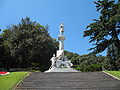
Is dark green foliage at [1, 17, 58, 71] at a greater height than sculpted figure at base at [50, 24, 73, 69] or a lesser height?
greater

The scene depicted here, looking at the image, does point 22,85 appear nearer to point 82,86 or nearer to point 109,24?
point 82,86

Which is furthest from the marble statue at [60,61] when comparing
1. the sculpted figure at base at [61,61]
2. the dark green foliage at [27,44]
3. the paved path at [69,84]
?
the dark green foliage at [27,44]

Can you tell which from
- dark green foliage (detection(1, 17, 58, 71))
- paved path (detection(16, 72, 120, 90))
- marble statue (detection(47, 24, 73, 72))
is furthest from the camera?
dark green foliage (detection(1, 17, 58, 71))

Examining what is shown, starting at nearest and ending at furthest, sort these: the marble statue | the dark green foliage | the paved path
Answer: the paved path
the marble statue
the dark green foliage

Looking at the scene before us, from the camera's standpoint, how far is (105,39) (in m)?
29.8

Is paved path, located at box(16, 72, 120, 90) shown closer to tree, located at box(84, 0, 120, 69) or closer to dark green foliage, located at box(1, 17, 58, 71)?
tree, located at box(84, 0, 120, 69)

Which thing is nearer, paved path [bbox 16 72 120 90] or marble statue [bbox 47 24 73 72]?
paved path [bbox 16 72 120 90]

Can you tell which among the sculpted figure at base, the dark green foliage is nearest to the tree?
the sculpted figure at base

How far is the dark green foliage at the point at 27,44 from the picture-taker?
124 ft

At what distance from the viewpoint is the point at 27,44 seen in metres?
37.6

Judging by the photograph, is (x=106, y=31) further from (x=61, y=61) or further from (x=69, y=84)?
Result: (x=69, y=84)

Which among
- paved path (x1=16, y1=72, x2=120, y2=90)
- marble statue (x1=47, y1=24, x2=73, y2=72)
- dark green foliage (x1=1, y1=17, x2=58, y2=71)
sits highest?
dark green foliage (x1=1, y1=17, x2=58, y2=71)

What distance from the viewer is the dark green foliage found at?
37781 mm

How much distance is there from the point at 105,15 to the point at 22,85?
22.4m
